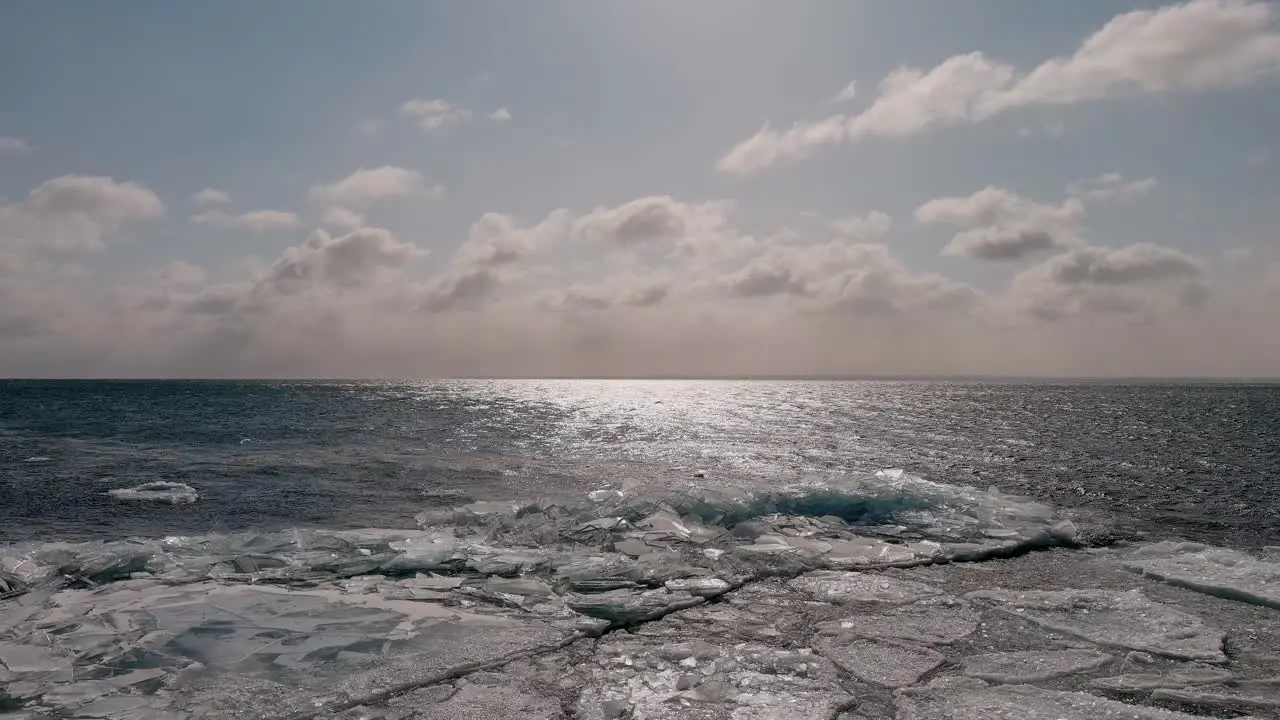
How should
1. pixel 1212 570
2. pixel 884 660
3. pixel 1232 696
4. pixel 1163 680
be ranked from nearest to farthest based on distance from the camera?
pixel 1232 696, pixel 1163 680, pixel 884 660, pixel 1212 570

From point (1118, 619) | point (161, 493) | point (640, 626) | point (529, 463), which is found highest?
point (1118, 619)

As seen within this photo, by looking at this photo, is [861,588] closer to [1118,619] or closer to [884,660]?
[884,660]

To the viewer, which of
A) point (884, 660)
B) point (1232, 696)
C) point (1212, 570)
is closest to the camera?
point (1232, 696)

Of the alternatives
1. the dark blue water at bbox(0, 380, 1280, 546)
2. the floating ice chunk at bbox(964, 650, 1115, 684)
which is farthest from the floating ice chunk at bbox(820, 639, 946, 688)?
the dark blue water at bbox(0, 380, 1280, 546)

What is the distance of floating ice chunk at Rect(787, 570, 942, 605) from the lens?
405 inches

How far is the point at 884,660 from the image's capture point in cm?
803

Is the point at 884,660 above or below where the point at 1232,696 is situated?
below

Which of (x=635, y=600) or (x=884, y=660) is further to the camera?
(x=635, y=600)

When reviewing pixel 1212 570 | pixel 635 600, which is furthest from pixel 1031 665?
pixel 1212 570

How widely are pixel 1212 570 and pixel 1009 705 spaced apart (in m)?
7.74

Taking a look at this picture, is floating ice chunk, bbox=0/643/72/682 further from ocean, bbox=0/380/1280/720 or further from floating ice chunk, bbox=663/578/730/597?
floating ice chunk, bbox=663/578/730/597

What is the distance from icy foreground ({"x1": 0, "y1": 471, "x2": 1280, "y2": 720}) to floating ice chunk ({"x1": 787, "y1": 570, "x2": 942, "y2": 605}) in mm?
61

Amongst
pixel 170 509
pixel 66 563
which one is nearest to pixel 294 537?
pixel 66 563

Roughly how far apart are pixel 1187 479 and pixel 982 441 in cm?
1606
